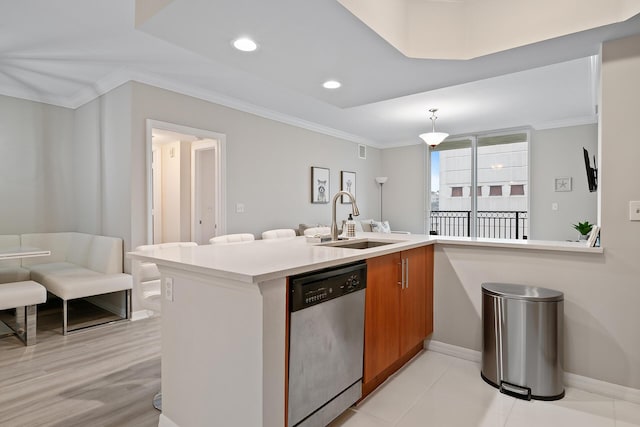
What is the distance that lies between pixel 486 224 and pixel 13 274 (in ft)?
24.9

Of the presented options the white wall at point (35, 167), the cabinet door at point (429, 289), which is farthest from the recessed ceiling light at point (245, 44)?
the white wall at point (35, 167)

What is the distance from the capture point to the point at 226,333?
155cm

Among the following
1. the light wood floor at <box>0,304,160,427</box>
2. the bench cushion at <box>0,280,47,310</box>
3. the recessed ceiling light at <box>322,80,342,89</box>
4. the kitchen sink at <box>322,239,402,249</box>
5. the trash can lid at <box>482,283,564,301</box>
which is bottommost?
the light wood floor at <box>0,304,160,427</box>

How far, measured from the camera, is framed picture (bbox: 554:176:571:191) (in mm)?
6004

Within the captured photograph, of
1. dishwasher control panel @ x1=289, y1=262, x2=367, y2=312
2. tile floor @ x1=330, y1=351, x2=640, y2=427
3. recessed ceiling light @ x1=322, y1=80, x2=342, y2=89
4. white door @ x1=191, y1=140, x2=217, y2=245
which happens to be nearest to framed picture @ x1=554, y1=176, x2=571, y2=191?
tile floor @ x1=330, y1=351, x2=640, y2=427

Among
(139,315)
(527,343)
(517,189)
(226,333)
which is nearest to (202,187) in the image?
(139,315)

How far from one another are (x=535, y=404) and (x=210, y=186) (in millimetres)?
4835

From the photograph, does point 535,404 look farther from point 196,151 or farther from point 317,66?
point 196,151

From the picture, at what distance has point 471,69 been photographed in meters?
2.69

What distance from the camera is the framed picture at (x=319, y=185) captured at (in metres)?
6.15

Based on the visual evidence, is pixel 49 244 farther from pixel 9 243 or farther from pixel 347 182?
Result: pixel 347 182

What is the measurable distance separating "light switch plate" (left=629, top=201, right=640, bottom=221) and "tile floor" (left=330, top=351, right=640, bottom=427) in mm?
1137

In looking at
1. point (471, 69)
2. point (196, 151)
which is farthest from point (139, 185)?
point (471, 69)

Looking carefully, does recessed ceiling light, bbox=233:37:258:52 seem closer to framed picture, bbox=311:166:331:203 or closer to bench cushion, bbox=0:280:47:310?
bench cushion, bbox=0:280:47:310
